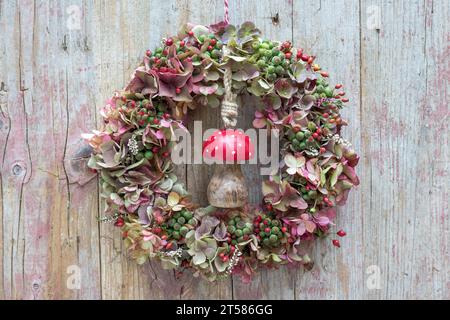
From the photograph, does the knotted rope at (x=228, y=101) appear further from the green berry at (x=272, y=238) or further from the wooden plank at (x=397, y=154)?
the wooden plank at (x=397, y=154)

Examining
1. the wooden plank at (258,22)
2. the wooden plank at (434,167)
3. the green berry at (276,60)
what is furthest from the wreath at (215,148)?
the wooden plank at (434,167)

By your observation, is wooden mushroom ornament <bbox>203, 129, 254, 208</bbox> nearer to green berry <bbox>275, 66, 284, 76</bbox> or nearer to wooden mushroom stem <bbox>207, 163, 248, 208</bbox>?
wooden mushroom stem <bbox>207, 163, 248, 208</bbox>

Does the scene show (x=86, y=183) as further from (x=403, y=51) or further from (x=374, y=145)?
(x=403, y=51)

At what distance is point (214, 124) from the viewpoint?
1559mm

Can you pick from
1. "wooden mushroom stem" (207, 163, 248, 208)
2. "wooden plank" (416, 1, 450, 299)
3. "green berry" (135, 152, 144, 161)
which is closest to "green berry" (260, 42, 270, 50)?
"wooden mushroom stem" (207, 163, 248, 208)

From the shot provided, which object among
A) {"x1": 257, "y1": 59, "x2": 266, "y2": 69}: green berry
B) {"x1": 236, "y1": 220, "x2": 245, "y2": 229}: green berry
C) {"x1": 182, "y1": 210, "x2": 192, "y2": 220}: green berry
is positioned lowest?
{"x1": 236, "y1": 220, "x2": 245, "y2": 229}: green berry

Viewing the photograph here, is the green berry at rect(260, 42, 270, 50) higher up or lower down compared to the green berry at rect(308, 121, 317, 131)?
higher up

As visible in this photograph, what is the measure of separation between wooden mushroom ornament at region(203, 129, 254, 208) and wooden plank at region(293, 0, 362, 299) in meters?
0.36

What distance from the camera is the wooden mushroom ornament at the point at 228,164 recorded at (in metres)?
1.35

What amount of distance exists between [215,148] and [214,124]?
8.5 inches

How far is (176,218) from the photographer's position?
4.64 ft

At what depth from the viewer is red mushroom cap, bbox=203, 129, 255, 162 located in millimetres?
1348

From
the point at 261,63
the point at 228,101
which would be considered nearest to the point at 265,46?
the point at 261,63

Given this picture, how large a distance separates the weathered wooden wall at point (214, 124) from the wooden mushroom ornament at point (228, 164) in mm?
151
